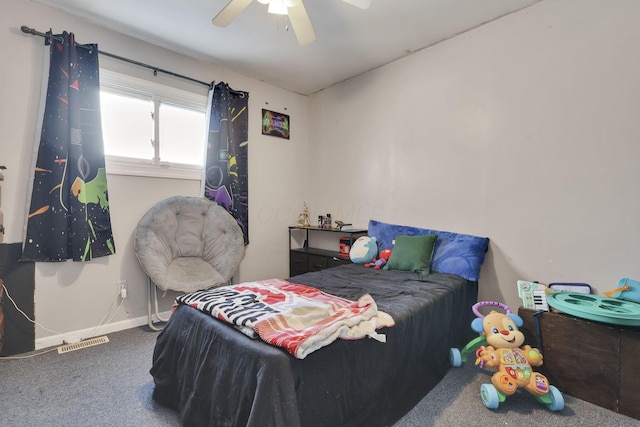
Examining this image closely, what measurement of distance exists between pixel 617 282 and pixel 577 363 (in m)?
0.63

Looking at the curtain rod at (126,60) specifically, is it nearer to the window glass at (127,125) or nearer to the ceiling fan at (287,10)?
the window glass at (127,125)

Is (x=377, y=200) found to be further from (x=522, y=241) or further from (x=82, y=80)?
(x=82, y=80)

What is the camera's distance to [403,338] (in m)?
1.57

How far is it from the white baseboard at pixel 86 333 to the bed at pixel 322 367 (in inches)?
51.7

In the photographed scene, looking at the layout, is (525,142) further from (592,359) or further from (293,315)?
(293,315)

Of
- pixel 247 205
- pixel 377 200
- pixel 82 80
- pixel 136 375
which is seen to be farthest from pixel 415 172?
pixel 82 80

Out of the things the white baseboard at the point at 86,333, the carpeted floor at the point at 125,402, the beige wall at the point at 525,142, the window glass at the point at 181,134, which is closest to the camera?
the carpeted floor at the point at 125,402

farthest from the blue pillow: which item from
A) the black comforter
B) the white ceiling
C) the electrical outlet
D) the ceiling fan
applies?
the electrical outlet

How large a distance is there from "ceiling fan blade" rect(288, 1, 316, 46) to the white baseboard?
9.13ft

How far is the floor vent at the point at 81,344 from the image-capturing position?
2320 mm

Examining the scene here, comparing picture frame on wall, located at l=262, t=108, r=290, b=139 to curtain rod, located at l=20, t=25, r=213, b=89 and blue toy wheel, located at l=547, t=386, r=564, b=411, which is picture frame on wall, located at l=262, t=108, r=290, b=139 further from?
blue toy wheel, located at l=547, t=386, r=564, b=411

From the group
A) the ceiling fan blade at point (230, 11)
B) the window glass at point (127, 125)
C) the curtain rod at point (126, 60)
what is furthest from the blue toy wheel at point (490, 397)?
the curtain rod at point (126, 60)

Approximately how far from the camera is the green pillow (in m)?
2.52

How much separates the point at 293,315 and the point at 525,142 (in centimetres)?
219
